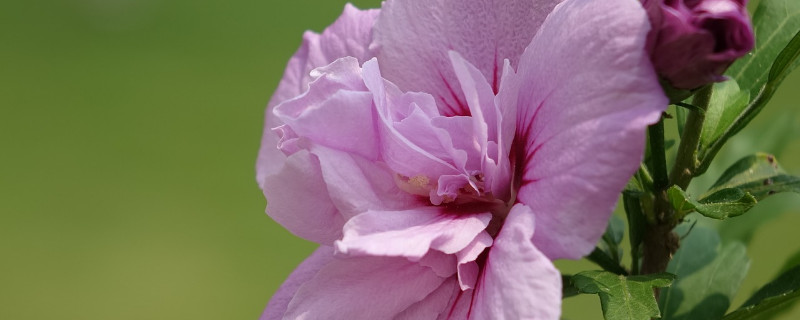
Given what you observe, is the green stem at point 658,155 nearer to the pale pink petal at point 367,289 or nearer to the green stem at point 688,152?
the green stem at point 688,152

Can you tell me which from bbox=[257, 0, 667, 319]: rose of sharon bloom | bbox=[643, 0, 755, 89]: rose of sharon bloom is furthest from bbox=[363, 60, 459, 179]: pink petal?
bbox=[643, 0, 755, 89]: rose of sharon bloom

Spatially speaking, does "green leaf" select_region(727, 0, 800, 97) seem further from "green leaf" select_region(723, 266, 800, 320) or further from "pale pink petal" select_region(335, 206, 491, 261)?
"pale pink petal" select_region(335, 206, 491, 261)

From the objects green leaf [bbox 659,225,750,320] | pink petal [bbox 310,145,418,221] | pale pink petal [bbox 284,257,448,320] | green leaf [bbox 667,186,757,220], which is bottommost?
green leaf [bbox 659,225,750,320]

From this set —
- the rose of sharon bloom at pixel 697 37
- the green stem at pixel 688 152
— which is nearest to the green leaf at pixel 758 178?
the green stem at pixel 688 152

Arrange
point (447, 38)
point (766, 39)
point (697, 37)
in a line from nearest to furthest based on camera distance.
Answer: point (697, 37) < point (447, 38) < point (766, 39)

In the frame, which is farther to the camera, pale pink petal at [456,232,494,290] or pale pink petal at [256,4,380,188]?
pale pink petal at [256,4,380,188]

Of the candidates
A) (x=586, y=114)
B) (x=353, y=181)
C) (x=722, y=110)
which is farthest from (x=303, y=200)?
(x=722, y=110)

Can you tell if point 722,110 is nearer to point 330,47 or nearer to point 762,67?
point 762,67
